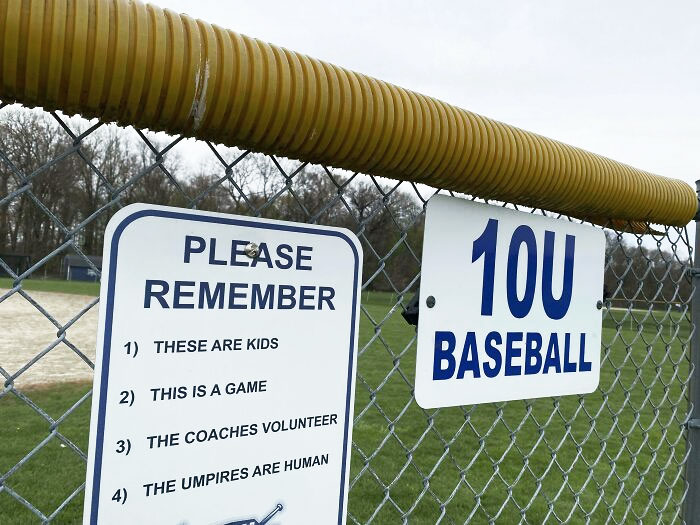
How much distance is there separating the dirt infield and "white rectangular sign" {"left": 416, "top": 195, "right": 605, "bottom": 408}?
10.5ft

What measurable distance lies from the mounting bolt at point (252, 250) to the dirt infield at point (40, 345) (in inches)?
131

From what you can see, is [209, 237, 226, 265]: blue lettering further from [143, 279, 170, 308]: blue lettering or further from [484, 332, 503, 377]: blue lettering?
[484, 332, 503, 377]: blue lettering

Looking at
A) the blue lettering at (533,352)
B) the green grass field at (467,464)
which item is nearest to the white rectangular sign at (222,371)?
the blue lettering at (533,352)

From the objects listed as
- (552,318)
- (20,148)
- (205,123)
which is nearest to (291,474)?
(205,123)

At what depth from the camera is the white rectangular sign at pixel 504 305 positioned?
1457mm

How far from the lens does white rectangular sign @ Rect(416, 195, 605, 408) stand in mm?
1457

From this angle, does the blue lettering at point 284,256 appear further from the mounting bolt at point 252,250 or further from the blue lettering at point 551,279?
the blue lettering at point 551,279

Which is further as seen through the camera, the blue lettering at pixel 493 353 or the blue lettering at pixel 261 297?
the blue lettering at pixel 493 353

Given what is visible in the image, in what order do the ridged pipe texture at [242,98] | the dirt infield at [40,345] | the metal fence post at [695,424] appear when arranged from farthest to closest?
the dirt infield at [40,345] < the metal fence post at [695,424] < the ridged pipe texture at [242,98]

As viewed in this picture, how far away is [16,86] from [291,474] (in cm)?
81

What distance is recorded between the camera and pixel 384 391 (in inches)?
382

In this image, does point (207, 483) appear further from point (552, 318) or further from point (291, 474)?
point (552, 318)

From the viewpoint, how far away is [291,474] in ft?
3.85

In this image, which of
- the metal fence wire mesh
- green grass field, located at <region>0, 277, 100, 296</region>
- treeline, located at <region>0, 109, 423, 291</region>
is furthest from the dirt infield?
green grass field, located at <region>0, 277, 100, 296</region>
